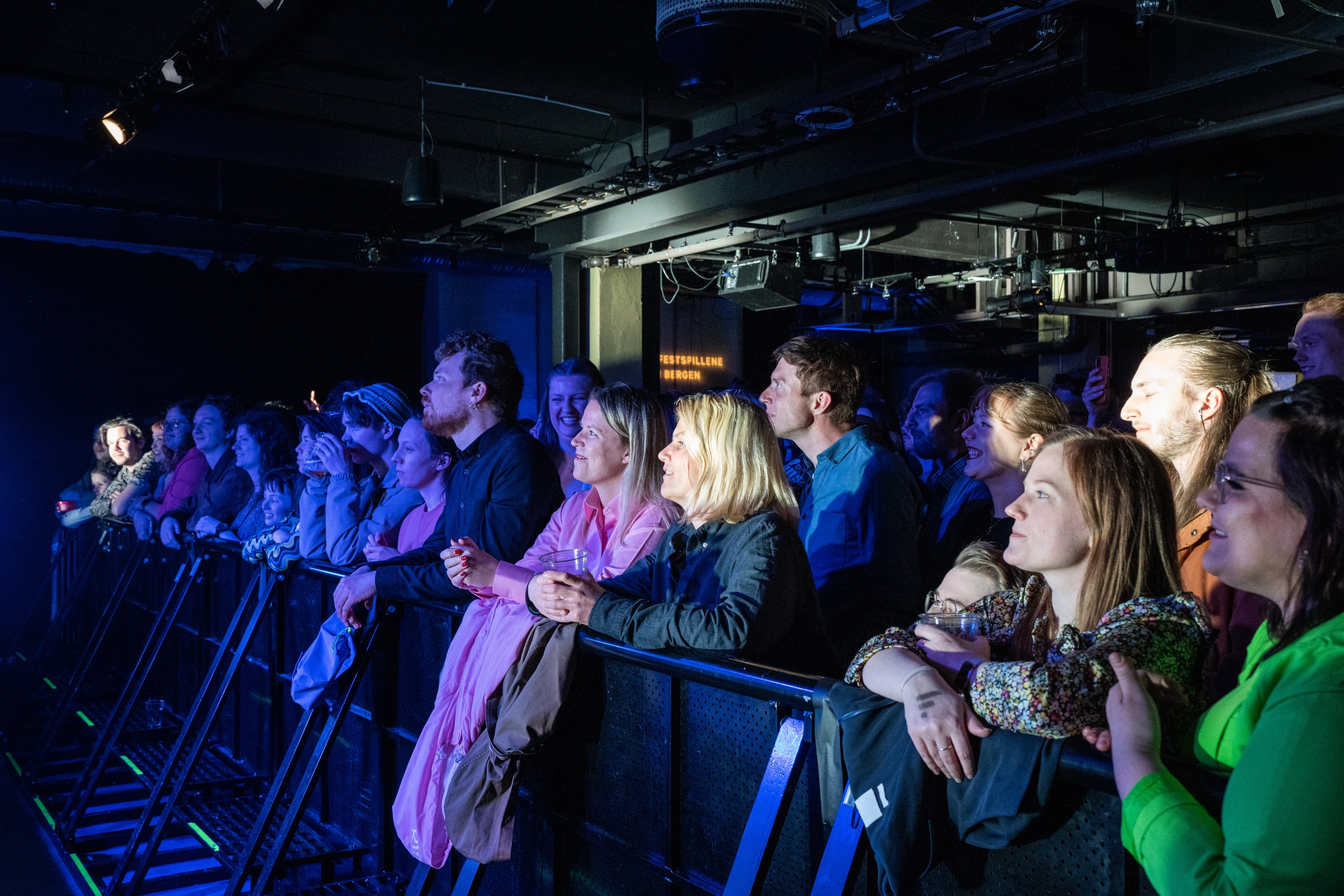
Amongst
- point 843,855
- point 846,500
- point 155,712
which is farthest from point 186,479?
point 843,855

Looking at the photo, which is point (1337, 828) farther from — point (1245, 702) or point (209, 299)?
point (209, 299)

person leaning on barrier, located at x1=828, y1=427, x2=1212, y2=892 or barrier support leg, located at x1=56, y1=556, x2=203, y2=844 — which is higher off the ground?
person leaning on barrier, located at x1=828, y1=427, x2=1212, y2=892

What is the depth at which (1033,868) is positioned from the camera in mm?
1536

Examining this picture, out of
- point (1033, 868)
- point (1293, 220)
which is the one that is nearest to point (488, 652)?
point (1033, 868)

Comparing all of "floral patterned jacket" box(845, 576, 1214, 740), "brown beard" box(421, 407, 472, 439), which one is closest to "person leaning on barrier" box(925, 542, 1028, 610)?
→ "floral patterned jacket" box(845, 576, 1214, 740)

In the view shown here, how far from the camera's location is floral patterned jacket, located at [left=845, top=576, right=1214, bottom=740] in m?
1.43

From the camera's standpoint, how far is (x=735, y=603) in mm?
2215

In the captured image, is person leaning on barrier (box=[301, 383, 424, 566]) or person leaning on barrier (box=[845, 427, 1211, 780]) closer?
person leaning on barrier (box=[845, 427, 1211, 780])

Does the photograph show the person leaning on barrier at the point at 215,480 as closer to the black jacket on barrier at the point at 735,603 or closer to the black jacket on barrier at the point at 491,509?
the black jacket on barrier at the point at 491,509

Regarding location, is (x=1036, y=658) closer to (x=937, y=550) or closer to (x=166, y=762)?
(x=937, y=550)

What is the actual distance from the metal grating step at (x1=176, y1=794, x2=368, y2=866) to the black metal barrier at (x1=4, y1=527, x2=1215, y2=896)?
0.04 feet

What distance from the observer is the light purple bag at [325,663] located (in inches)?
137

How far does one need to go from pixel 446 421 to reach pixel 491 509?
476 mm

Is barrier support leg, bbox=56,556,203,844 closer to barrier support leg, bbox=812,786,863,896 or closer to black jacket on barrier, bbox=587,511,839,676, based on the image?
black jacket on barrier, bbox=587,511,839,676
